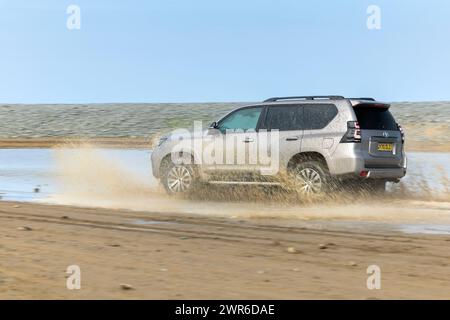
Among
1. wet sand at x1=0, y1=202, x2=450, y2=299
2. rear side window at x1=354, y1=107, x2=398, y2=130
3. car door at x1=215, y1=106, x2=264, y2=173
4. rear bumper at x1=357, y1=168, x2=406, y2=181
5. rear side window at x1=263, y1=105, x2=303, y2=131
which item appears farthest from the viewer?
car door at x1=215, y1=106, x2=264, y2=173

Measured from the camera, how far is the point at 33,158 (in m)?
30.0

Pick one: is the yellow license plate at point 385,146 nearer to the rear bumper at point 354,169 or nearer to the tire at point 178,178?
the rear bumper at point 354,169

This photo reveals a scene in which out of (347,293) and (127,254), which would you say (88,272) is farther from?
(347,293)

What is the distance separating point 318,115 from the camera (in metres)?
13.7

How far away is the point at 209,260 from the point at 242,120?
6.80 metres

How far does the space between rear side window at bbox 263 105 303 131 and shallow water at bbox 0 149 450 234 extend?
1.43 m

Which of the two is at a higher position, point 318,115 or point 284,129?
point 318,115

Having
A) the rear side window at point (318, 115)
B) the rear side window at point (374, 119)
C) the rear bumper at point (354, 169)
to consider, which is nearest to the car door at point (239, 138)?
the rear side window at point (318, 115)

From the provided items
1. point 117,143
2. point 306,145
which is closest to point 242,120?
point 306,145

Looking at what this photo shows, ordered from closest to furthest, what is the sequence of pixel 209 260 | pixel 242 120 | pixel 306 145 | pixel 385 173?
pixel 209 260 → pixel 385 173 → pixel 306 145 → pixel 242 120

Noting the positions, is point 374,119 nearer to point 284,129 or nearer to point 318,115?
point 318,115

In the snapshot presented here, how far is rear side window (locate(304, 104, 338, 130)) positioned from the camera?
1352cm
